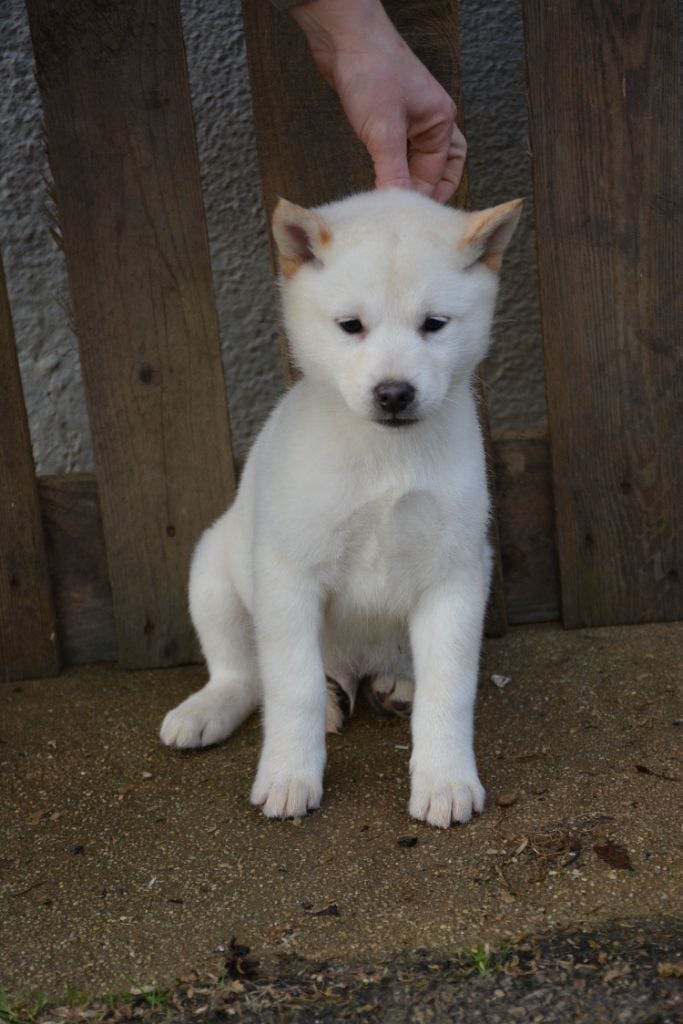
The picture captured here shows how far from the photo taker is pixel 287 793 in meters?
3.11

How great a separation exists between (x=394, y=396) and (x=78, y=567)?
179 centimetres

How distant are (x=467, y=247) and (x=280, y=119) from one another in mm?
1120

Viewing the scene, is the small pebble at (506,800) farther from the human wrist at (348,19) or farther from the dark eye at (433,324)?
the human wrist at (348,19)

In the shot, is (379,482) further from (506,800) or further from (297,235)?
(506,800)

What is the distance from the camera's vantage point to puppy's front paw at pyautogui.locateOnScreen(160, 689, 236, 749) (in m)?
3.55

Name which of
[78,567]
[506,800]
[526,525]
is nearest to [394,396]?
[506,800]

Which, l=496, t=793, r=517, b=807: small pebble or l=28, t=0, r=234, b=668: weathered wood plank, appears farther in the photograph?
l=28, t=0, r=234, b=668: weathered wood plank

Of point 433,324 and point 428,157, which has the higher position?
point 428,157

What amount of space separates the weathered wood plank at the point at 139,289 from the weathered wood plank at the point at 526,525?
0.94 meters

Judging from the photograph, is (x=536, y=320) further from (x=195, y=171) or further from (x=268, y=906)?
(x=268, y=906)

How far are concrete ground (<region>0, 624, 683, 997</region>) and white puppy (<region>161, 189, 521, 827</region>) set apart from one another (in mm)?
160

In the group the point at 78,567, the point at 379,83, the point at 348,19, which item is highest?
the point at 348,19

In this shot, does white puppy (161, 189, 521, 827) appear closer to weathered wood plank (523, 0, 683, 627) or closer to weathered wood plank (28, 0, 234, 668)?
weathered wood plank (28, 0, 234, 668)

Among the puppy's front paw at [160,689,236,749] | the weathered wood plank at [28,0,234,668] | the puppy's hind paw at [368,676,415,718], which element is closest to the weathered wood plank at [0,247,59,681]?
the weathered wood plank at [28,0,234,668]
